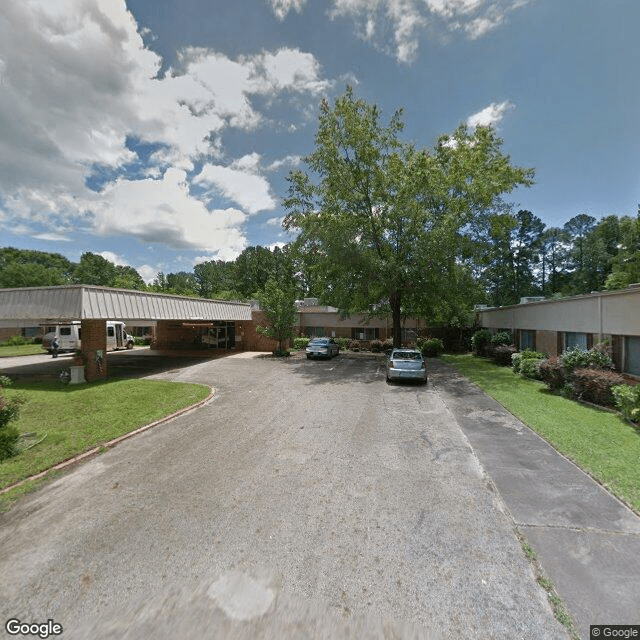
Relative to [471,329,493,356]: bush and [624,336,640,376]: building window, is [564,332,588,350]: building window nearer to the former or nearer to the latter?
[624,336,640,376]: building window

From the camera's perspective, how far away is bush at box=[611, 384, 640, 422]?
354 inches

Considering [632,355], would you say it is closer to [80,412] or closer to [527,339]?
[527,339]

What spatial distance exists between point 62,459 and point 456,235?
Answer: 22411 millimetres

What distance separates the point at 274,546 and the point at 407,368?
40.0 ft

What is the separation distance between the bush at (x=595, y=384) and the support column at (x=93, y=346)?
1933 cm

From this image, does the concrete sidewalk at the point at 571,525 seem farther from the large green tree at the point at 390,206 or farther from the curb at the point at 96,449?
the large green tree at the point at 390,206

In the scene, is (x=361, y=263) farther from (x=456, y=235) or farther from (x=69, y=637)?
(x=69, y=637)

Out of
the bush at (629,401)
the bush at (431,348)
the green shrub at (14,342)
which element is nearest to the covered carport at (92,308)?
the bush at (629,401)

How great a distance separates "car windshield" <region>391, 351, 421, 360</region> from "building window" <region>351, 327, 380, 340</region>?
Answer: 17.2 meters

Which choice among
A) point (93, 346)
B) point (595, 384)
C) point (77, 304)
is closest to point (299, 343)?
point (93, 346)

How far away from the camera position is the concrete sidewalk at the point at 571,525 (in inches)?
141

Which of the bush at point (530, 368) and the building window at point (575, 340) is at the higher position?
the building window at point (575, 340)

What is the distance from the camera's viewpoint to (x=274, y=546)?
4492 mm

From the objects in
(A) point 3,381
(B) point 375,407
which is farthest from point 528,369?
(A) point 3,381
